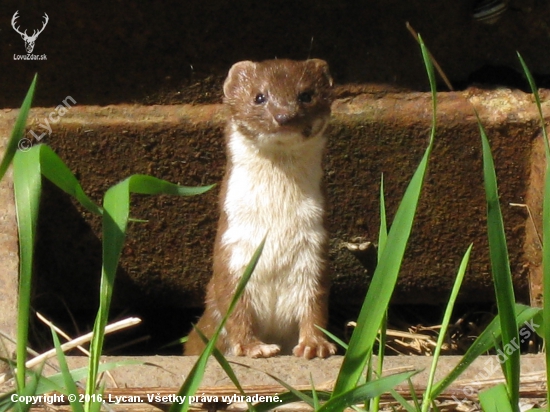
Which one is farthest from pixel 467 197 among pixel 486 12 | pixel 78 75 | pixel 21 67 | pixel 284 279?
pixel 21 67

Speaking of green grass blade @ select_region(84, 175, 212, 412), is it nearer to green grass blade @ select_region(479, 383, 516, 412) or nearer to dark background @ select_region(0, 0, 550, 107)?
green grass blade @ select_region(479, 383, 516, 412)

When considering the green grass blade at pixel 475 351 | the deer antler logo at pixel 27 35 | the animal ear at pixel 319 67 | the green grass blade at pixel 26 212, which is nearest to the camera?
the green grass blade at pixel 26 212

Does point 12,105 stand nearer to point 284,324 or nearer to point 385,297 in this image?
point 284,324

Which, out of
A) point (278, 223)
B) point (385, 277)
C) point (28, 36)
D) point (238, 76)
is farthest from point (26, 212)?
point (28, 36)

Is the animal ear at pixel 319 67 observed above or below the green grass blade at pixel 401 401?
above

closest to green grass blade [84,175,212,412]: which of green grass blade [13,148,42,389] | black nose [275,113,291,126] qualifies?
green grass blade [13,148,42,389]

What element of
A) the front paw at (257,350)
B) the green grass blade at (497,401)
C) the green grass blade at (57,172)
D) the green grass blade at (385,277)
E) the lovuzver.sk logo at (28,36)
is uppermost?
the lovuzver.sk logo at (28,36)

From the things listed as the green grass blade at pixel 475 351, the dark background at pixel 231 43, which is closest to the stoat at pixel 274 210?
the dark background at pixel 231 43

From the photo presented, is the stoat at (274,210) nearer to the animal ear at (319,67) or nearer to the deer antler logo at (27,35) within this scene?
the animal ear at (319,67)
